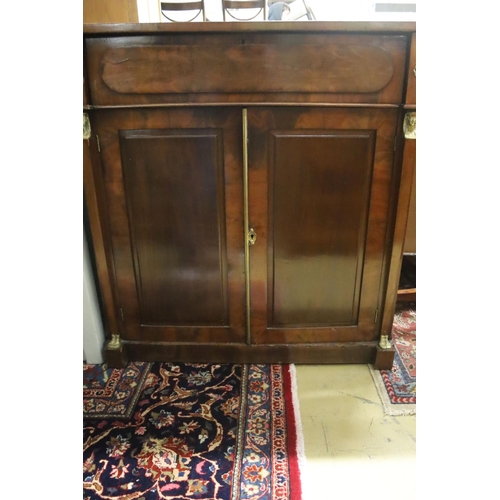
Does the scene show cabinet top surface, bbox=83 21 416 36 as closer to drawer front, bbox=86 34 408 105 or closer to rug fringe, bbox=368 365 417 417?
drawer front, bbox=86 34 408 105

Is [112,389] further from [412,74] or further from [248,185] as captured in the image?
[412,74]

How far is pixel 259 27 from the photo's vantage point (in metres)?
0.96

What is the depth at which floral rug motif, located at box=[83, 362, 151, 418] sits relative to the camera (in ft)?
3.89

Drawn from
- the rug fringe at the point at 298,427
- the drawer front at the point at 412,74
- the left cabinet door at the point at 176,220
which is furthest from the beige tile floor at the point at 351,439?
the drawer front at the point at 412,74

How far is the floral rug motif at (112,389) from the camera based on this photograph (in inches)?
46.7

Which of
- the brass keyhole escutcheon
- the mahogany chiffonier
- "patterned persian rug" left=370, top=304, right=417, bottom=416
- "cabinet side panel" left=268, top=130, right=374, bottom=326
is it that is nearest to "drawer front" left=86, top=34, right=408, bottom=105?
the mahogany chiffonier

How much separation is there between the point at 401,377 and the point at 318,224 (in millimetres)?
613

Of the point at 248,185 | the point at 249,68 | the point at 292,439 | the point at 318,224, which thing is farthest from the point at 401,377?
the point at 249,68

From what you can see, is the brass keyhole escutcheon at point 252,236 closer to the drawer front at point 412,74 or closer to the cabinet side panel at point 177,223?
the cabinet side panel at point 177,223

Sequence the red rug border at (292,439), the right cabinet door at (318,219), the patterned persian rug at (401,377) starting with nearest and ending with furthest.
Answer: the red rug border at (292,439) < the right cabinet door at (318,219) < the patterned persian rug at (401,377)

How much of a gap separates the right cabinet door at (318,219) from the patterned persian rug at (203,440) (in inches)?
7.7
